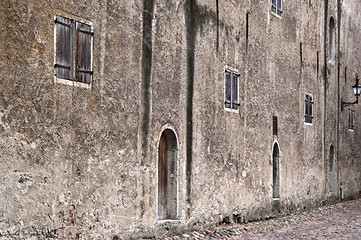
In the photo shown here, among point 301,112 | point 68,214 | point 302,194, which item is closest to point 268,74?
point 301,112

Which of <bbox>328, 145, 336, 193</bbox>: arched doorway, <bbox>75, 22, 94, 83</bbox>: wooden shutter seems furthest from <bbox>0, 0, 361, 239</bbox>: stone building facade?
<bbox>328, 145, 336, 193</bbox>: arched doorway

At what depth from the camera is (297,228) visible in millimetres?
13672

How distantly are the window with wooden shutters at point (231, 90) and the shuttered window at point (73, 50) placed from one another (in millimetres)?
4839

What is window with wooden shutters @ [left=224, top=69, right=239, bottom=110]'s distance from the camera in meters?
12.9

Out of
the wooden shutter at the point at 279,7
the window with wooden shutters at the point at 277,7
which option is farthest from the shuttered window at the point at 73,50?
the wooden shutter at the point at 279,7

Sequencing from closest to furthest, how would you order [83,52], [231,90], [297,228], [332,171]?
[83,52] → [231,90] → [297,228] → [332,171]

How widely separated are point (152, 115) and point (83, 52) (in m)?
2.11

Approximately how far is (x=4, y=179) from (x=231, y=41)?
7.37 meters

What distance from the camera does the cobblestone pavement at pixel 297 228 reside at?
38.1 feet

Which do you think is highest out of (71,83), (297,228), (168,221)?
(71,83)

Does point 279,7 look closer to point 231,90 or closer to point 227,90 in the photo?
point 231,90

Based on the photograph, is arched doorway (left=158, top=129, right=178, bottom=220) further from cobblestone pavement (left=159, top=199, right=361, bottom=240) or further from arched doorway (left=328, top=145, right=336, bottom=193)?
arched doorway (left=328, top=145, right=336, bottom=193)

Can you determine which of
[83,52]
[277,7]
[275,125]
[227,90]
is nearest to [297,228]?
[275,125]

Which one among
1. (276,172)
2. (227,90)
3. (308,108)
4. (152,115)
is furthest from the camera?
Answer: (308,108)
